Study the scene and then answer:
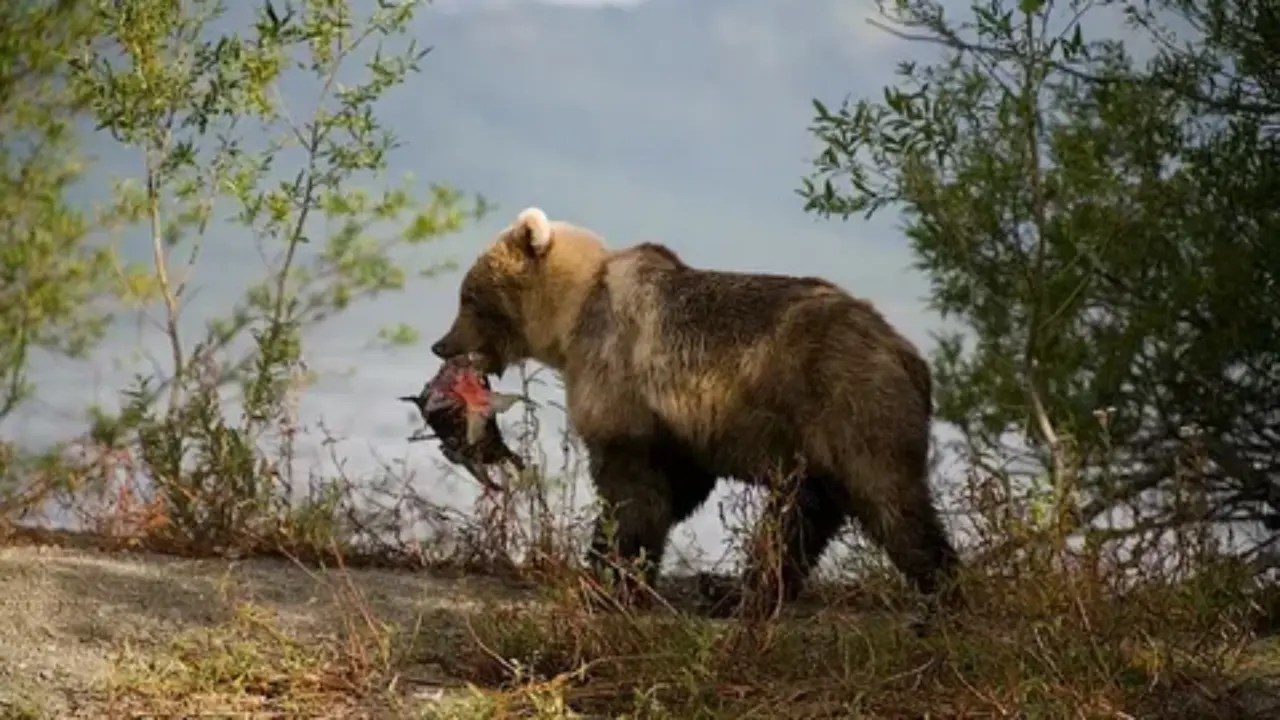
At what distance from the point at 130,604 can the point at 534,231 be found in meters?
1.89

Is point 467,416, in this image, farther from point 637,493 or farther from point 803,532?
point 803,532

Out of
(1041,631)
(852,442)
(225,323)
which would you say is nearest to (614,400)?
(852,442)

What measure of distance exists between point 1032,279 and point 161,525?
11.3 feet

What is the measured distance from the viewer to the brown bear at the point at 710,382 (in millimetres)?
5375

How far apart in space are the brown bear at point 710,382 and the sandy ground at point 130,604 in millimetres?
667

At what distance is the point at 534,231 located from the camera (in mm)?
6234

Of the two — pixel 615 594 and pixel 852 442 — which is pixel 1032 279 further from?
pixel 615 594

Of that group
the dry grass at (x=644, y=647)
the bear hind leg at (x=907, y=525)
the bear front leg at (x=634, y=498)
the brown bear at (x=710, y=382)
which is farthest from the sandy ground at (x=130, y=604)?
the bear hind leg at (x=907, y=525)

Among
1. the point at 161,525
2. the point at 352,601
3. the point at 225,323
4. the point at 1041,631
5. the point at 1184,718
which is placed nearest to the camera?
the point at 1184,718

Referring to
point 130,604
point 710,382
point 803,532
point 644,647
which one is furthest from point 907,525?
point 130,604

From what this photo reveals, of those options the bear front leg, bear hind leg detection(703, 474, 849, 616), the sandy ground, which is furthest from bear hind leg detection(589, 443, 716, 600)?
the sandy ground

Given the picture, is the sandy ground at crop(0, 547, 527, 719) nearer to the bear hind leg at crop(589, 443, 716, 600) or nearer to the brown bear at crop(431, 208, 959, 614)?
the bear hind leg at crop(589, 443, 716, 600)

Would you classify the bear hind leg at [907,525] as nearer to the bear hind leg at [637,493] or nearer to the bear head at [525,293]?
the bear hind leg at [637,493]

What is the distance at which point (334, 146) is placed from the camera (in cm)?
790
